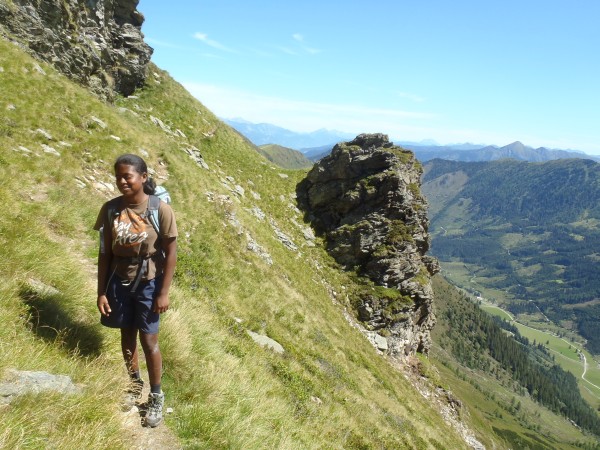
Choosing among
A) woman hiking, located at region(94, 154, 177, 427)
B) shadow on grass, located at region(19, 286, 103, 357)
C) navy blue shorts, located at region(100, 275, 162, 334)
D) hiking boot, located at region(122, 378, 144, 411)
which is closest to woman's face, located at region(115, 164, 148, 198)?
woman hiking, located at region(94, 154, 177, 427)

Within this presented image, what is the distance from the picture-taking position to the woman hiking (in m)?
5.34

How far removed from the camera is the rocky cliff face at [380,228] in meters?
35.6

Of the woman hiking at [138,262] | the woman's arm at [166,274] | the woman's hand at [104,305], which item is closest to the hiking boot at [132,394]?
the woman hiking at [138,262]

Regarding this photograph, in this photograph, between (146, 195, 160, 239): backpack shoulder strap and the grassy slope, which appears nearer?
the grassy slope

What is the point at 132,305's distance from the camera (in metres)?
5.58

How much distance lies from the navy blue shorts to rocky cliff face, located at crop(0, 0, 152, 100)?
2667cm

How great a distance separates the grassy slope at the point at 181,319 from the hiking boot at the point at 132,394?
265 millimetres

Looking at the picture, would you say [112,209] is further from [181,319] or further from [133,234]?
[181,319]

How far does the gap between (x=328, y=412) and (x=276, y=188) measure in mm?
33436

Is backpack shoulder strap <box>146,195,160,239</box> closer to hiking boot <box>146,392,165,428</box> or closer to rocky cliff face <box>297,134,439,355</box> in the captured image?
hiking boot <box>146,392,165,428</box>

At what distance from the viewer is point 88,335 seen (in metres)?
6.22

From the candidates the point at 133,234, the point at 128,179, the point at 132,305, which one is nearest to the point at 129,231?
the point at 133,234

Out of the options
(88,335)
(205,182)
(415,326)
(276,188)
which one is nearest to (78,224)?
(88,335)

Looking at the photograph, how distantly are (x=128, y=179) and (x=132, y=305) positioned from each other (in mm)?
1880
